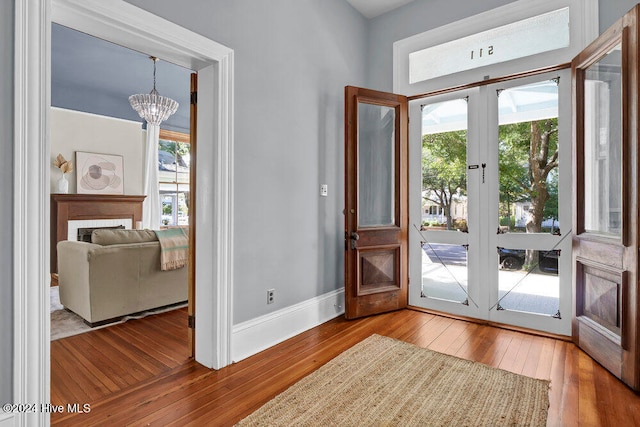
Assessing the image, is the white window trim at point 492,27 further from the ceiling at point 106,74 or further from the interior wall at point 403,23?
the ceiling at point 106,74

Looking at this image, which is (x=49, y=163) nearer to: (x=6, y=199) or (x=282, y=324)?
(x=6, y=199)

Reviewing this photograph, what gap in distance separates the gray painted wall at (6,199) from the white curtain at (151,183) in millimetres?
6032

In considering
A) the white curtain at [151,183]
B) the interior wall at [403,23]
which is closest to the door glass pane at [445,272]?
the interior wall at [403,23]

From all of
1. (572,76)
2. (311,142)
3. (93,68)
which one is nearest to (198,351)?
(311,142)

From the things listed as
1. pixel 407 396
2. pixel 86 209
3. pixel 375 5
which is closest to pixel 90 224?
pixel 86 209

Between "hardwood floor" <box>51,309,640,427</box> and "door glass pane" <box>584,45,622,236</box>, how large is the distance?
3.37ft

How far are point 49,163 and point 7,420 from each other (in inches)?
44.0

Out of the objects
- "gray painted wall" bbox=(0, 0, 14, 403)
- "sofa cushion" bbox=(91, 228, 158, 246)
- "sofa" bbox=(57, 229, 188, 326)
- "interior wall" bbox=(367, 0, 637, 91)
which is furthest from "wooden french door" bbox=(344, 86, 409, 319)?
"gray painted wall" bbox=(0, 0, 14, 403)

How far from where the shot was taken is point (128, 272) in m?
3.21

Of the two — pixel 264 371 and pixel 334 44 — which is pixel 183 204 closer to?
pixel 334 44

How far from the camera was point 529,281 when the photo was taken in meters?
2.97

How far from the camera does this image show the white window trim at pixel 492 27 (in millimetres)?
2699

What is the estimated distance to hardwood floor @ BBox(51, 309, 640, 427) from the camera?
1792mm

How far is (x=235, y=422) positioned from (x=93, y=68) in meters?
5.90
